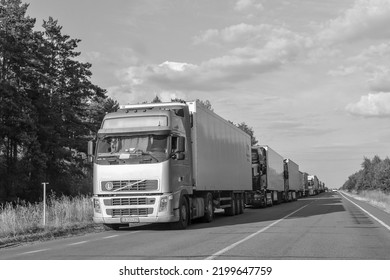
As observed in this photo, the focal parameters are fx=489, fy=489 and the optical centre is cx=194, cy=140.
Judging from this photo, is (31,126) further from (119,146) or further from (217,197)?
(119,146)

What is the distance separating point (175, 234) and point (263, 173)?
868 inches

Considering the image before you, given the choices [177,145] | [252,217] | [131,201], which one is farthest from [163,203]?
[252,217]

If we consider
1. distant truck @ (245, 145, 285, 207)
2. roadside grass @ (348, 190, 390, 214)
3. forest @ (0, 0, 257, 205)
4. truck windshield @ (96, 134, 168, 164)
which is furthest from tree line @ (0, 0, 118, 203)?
roadside grass @ (348, 190, 390, 214)

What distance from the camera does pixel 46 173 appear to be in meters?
41.9

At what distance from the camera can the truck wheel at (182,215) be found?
15.6 metres

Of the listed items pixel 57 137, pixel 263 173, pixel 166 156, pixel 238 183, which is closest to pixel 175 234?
pixel 166 156

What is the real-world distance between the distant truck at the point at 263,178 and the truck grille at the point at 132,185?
18.0 metres

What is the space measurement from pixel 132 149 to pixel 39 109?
29.6 m

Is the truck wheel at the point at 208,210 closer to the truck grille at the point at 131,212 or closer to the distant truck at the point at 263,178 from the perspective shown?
the truck grille at the point at 131,212

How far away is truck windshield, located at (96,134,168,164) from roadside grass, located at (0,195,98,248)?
2862 millimetres

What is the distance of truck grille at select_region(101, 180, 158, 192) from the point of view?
48.0 feet

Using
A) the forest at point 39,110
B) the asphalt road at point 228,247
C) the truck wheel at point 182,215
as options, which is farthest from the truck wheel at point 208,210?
the forest at point 39,110

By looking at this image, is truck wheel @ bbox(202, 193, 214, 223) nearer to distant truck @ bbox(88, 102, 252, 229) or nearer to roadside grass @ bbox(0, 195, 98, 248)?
distant truck @ bbox(88, 102, 252, 229)

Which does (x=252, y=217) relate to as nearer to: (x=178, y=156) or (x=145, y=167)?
(x=178, y=156)
